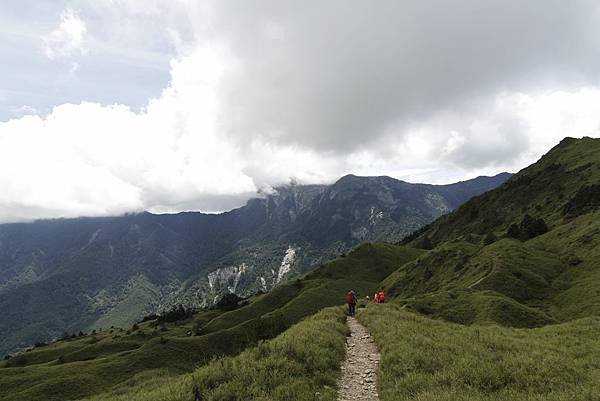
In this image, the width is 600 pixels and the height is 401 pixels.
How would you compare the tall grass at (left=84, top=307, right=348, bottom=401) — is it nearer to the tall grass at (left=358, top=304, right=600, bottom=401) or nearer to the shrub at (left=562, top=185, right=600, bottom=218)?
the tall grass at (left=358, top=304, right=600, bottom=401)

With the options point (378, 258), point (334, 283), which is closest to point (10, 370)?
point (334, 283)

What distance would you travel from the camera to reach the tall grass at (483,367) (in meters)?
17.0

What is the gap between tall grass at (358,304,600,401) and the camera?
17.0 m

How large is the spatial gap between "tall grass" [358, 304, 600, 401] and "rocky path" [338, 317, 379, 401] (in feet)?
1.88

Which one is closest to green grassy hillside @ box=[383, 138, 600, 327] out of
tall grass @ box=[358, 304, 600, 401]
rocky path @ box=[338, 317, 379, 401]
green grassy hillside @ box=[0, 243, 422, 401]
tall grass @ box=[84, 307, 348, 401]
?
green grassy hillside @ box=[0, 243, 422, 401]

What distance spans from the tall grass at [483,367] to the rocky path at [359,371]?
0.57 meters

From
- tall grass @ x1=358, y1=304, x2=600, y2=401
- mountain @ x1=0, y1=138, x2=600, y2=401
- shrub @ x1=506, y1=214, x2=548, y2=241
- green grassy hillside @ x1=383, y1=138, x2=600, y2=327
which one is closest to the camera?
tall grass @ x1=358, y1=304, x2=600, y2=401

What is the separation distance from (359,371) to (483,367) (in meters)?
6.06

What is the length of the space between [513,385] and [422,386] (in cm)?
381

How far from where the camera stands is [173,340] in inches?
4311

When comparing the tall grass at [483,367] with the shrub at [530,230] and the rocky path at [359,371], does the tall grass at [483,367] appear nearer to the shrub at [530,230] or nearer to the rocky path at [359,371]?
the rocky path at [359,371]

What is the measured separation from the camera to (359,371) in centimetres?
2247

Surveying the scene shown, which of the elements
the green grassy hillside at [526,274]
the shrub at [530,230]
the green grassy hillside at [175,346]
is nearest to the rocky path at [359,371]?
the green grassy hillside at [175,346]

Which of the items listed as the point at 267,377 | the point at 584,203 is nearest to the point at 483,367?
the point at 267,377
